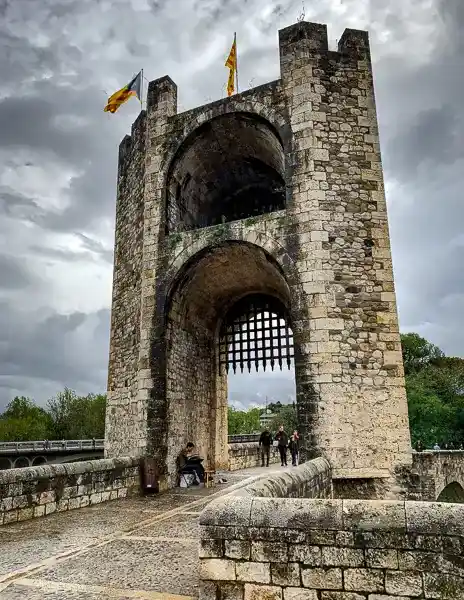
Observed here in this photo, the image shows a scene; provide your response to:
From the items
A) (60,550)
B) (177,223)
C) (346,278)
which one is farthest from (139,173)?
(60,550)

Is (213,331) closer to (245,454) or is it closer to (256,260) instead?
(256,260)

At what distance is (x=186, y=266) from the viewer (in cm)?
952

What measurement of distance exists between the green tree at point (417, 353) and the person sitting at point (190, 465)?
95.1ft

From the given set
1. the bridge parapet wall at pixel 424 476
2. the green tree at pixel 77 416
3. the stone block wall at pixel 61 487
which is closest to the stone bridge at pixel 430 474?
the bridge parapet wall at pixel 424 476

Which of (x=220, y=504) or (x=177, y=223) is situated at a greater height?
(x=177, y=223)

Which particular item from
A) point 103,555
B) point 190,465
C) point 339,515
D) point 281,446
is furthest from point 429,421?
point 339,515

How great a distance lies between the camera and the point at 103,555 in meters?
4.27

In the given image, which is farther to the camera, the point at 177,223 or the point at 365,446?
the point at 177,223

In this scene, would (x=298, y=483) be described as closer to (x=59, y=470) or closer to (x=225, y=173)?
(x=59, y=470)

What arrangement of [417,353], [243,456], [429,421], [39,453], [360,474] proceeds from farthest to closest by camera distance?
[417,353] → [39,453] → [429,421] → [243,456] → [360,474]

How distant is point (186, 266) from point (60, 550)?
592cm

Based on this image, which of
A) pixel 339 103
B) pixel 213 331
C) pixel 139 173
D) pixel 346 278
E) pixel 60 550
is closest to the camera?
pixel 60 550

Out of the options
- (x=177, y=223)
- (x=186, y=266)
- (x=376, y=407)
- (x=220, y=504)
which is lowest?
(x=220, y=504)

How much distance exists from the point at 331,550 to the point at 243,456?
11.1 m
